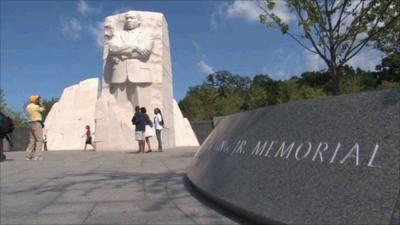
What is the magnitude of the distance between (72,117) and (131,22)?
1174cm

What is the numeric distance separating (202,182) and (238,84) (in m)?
83.1

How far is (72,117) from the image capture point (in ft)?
106

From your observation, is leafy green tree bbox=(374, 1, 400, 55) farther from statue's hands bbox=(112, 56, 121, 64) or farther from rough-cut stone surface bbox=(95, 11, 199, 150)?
statue's hands bbox=(112, 56, 121, 64)

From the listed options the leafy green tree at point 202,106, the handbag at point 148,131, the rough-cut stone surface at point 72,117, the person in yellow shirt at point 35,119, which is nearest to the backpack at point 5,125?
the person in yellow shirt at point 35,119

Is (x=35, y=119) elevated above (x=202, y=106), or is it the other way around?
(x=202, y=106)

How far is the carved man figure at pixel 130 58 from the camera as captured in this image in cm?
2234

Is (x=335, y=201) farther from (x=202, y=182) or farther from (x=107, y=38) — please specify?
(x=107, y=38)

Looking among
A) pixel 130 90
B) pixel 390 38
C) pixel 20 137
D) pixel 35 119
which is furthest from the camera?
pixel 20 137

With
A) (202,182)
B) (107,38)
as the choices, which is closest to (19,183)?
(202,182)

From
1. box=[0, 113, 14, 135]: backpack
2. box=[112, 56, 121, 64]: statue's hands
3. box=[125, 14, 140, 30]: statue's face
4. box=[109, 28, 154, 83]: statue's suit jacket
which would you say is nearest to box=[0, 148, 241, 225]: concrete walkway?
box=[0, 113, 14, 135]: backpack

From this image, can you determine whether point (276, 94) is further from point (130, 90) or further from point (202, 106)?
point (130, 90)

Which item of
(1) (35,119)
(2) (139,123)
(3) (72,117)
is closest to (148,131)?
(2) (139,123)

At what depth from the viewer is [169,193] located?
6812 millimetres

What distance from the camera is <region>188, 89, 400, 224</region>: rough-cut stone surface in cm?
319
